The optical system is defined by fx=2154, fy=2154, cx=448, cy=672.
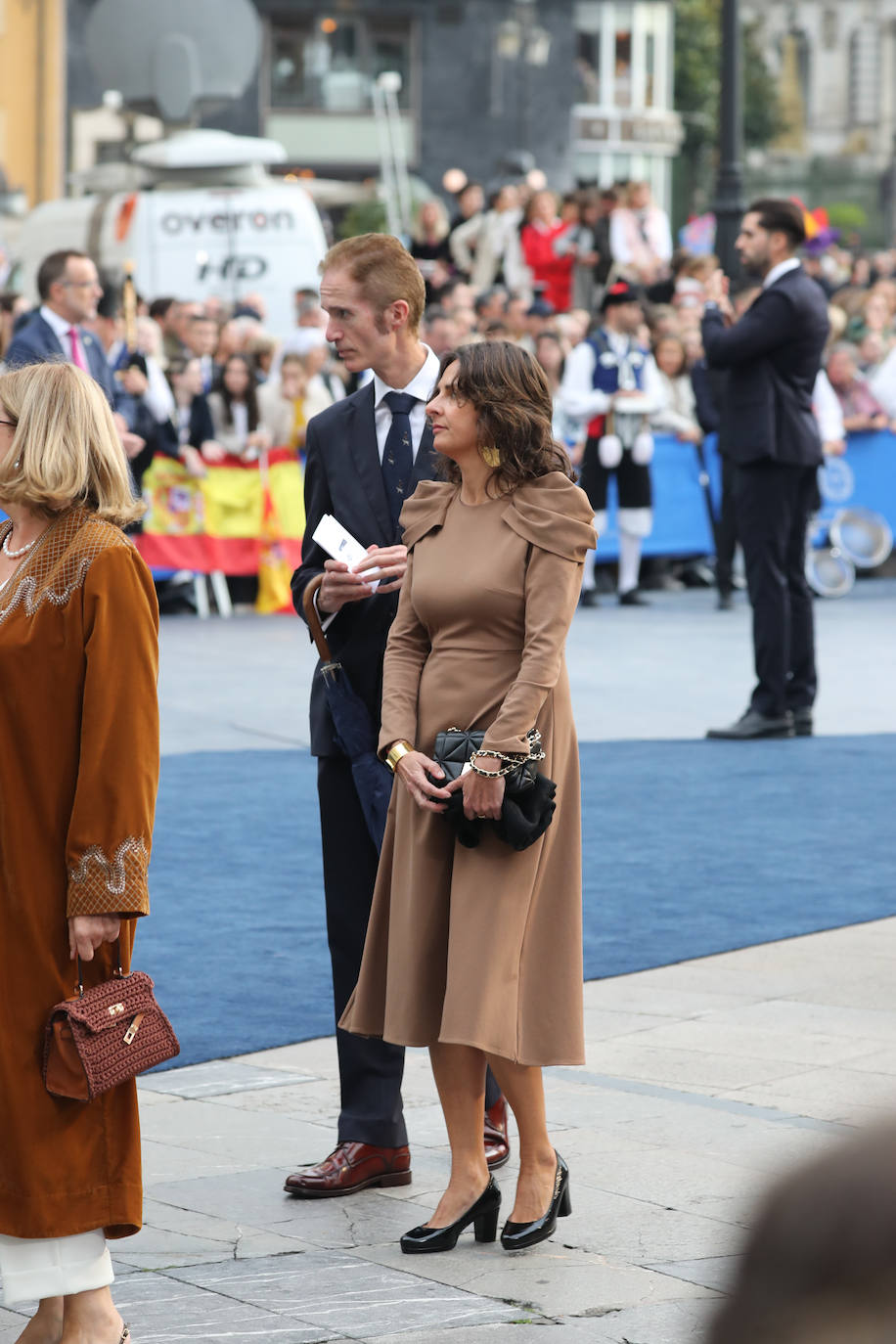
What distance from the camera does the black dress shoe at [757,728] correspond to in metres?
10.8

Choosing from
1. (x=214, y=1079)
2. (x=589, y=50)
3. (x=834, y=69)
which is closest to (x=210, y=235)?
(x=214, y=1079)

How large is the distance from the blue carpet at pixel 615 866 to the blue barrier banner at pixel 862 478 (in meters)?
7.67

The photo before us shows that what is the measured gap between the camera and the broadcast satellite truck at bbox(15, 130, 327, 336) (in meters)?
19.2

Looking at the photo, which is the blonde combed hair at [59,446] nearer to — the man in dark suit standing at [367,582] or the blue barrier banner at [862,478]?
the man in dark suit standing at [367,582]

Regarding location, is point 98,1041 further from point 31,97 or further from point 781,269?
point 31,97

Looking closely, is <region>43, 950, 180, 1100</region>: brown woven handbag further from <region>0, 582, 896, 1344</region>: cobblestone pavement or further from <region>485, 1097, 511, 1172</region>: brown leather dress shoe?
<region>485, 1097, 511, 1172</region>: brown leather dress shoe

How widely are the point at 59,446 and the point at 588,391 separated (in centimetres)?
1315

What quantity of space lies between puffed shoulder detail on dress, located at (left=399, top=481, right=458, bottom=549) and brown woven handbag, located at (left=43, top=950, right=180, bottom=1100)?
123cm

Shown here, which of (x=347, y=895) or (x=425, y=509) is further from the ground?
(x=425, y=509)

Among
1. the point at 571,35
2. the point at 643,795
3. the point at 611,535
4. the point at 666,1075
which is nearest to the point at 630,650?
the point at 611,535

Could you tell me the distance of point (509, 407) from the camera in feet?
13.8

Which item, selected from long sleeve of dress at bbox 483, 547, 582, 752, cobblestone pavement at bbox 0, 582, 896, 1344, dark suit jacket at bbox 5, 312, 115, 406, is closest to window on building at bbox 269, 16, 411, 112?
dark suit jacket at bbox 5, 312, 115, 406

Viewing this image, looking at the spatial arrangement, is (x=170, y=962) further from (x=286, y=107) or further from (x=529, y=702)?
(x=286, y=107)

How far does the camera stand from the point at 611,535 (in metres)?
17.2
